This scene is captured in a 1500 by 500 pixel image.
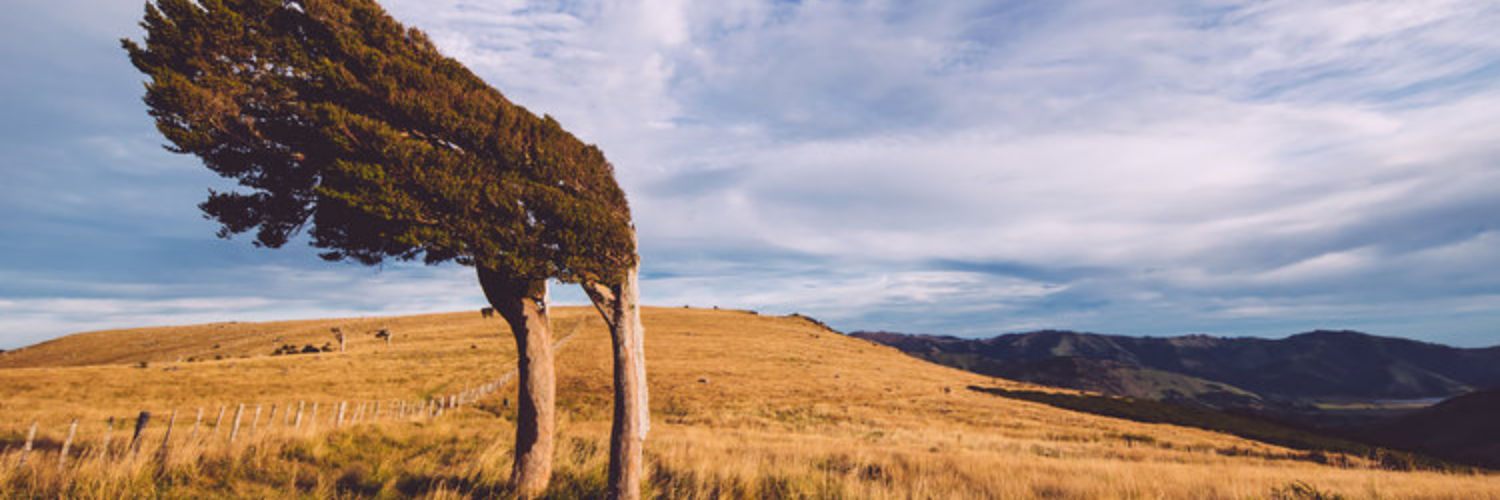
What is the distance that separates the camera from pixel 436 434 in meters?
16.4

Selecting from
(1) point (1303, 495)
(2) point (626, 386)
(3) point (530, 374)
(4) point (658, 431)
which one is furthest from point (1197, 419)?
(3) point (530, 374)

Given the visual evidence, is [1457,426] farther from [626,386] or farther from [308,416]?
[308,416]

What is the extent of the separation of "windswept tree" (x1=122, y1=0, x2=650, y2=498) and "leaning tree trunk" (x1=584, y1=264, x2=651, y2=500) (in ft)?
0.09

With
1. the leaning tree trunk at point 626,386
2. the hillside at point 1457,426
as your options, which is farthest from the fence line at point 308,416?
the hillside at point 1457,426

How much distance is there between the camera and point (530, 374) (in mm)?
10828

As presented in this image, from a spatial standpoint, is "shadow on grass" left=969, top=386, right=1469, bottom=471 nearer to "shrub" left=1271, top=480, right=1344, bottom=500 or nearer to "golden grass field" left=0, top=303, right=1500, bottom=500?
"golden grass field" left=0, top=303, right=1500, bottom=500

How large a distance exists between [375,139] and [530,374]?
482 cm

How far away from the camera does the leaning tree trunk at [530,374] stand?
1008 cm

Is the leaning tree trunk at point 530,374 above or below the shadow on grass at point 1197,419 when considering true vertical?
above

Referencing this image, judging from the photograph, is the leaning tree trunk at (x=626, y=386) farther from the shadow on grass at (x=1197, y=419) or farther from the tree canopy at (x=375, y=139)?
the shadow on grass at (x=1197, y=419)

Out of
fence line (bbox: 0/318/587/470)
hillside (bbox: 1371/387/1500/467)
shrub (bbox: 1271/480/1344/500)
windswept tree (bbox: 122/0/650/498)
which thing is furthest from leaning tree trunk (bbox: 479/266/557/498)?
hillside (bbox: 1371/387/1500/467)

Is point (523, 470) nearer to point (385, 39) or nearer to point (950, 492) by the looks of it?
point (950, 492)

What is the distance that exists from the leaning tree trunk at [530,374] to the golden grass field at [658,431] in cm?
47

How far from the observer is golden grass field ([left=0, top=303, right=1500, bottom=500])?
9.41 metres
